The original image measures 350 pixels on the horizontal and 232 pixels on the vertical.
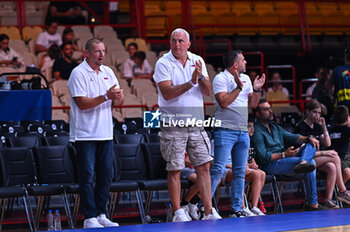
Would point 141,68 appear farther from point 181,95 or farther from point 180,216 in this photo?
point 180,216

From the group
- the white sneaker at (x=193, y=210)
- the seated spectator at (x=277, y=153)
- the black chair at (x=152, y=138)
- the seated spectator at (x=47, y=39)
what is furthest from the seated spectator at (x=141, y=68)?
the white sneaker at (x=193, y=210)

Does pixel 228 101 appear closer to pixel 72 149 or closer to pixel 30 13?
pixel 72 149

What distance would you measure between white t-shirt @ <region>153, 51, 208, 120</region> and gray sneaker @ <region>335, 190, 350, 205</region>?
8.63 feet

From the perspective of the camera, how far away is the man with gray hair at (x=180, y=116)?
5523 mm

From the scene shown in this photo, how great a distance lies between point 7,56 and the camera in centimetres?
1053

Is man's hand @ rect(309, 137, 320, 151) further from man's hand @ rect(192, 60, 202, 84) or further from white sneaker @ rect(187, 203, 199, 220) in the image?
man's hand @ rect(192, 60, 202, 84)

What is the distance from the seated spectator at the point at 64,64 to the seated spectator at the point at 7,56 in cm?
66

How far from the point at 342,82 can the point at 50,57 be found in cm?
483

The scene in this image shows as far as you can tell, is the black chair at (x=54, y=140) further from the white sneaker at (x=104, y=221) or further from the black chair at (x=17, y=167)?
the white sneaker at (x=104, y=221)

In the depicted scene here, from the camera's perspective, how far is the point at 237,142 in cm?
611

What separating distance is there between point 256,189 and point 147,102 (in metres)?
4.01

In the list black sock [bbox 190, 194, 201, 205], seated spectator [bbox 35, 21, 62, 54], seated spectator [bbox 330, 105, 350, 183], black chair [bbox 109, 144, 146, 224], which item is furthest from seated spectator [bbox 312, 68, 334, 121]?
seated spectator [bbox 35, 21, 62, 54]

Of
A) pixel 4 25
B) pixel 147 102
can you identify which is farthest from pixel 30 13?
pixel 147 102

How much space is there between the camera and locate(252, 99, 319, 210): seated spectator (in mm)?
7102
